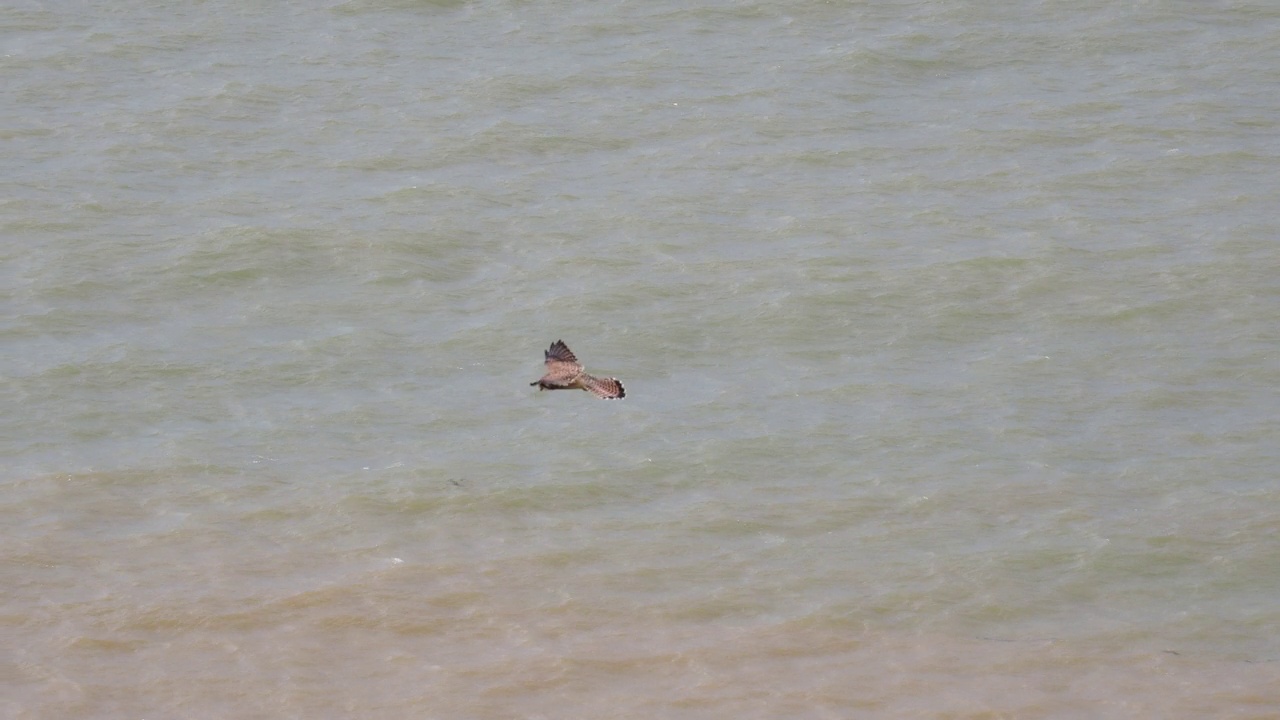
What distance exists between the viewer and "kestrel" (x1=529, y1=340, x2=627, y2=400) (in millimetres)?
14000

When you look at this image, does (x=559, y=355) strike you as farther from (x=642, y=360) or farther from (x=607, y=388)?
(x=642, y=360)

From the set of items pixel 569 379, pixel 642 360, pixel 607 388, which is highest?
pixel 607 388

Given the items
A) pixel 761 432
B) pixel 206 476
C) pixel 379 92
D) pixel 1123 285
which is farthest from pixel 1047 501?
pixel 379 92

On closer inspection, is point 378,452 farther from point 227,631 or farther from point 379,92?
point 379,92

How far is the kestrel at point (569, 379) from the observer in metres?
14.0

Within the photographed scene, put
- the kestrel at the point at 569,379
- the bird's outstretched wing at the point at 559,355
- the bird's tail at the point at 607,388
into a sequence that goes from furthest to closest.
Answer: the bird's outstretched wing at the point at 559,355 < the kestrel at the point at 569,379 < the bird's tail at the point at 607,388

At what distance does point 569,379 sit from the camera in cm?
1456

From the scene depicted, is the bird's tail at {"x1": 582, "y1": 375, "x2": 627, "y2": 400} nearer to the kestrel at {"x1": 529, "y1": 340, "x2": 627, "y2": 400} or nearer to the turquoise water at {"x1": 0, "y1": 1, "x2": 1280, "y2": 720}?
the kestrel at {"x1": 529, "y1": 340, "x2": 627, "y2": 400}

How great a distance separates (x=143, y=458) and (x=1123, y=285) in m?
8.60

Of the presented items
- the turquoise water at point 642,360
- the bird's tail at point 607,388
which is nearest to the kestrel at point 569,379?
the bird's tail at point 607,388

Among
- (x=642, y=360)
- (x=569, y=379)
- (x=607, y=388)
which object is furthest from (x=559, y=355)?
(x=642, y=360)

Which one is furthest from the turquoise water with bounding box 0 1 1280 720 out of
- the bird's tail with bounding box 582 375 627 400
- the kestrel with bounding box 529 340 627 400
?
the bird's tail with bounding box 582 375 627 400

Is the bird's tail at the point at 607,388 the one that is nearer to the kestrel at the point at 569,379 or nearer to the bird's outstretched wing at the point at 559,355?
the kestrel at the point at 569,379

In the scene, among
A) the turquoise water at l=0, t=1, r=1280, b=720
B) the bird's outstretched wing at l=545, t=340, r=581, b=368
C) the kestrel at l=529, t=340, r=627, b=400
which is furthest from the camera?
the bird's outstretched wing at l=545, t=340, r=581, b=368
